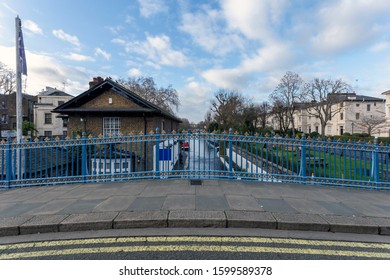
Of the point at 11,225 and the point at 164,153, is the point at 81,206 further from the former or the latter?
the point at 164,153

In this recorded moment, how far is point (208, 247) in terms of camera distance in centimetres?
298

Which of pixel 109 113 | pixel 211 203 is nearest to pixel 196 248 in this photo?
pixel 211 203

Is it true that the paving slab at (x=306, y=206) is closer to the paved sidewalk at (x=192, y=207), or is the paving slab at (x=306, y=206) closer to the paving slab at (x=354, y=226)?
the paved sidewalk at (x=192, y=207)

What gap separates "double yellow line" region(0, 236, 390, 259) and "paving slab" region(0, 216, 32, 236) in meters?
0.37

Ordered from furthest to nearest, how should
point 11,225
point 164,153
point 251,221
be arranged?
1. point 164,153
2. point 251,221
3. point 11,225

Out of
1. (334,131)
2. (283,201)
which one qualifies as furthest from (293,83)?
(283,201)

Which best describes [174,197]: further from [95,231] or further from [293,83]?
[293,83]

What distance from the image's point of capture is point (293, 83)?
134 ft

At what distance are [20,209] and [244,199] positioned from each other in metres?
4.85

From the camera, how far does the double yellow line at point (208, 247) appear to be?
9.50 feet

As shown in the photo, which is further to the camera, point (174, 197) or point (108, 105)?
point (108, 105)

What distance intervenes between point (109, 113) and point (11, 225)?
49.2ft

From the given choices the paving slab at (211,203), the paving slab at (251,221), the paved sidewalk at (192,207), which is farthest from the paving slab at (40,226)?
the paving slab at (251,221)

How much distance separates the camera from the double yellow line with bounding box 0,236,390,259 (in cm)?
290
